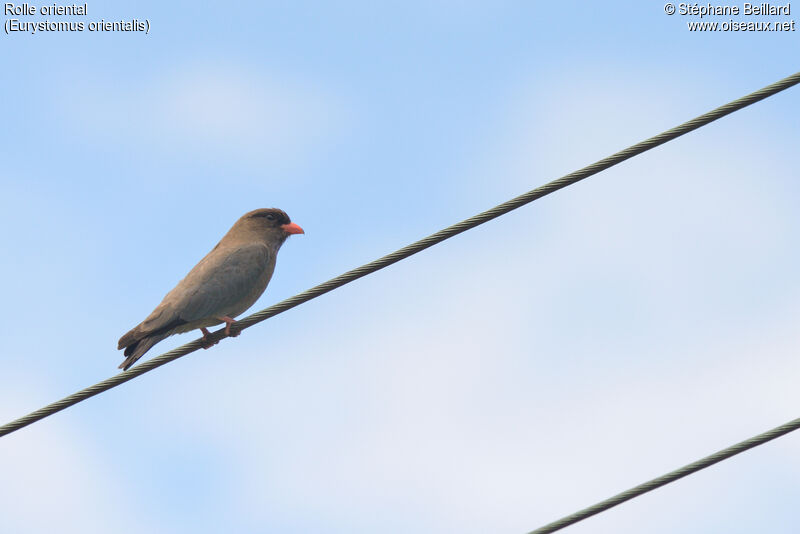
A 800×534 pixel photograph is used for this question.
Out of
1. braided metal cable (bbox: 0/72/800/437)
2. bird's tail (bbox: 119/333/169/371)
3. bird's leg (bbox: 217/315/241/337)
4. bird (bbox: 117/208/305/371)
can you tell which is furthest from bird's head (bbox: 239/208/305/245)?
braided metal cable (bbox: 0/72/800/437)

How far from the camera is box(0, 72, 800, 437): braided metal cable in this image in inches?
256

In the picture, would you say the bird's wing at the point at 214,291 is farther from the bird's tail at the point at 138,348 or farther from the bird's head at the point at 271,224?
the bird's head at the point at 271,224

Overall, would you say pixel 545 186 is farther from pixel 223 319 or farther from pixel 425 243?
pixel 223 319

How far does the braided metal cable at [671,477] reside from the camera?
5.72 meters

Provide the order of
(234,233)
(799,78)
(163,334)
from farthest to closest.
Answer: (234,233) < (163,334) < (799,78)

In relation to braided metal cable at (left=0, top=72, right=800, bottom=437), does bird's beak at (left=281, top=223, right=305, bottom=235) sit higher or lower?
higher

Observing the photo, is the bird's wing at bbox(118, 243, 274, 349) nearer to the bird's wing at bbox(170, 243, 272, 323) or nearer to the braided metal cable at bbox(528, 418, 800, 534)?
the bird's wing at bbox(170, 243, 272, 323)

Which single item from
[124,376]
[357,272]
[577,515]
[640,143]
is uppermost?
[640,143]

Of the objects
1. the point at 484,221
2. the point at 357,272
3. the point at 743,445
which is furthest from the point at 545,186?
the point at 743,445

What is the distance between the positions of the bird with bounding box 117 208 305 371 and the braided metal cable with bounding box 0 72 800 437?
7.01 feet

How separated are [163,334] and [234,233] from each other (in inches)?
77.6

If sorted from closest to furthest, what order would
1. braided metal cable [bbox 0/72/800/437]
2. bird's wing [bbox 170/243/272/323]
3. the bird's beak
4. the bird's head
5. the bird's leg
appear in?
braided metal cable [bbox 0/72/800/437] → the bird's leg → bird's wing [bbox 170/243/272/323] → the bird's head → the bird's beak

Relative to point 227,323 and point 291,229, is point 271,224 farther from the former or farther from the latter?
point 227,323

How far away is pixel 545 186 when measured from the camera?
21.9ft
